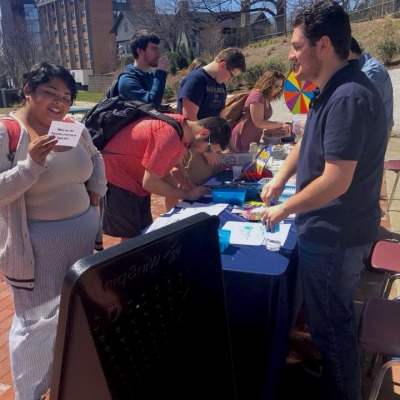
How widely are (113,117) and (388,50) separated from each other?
15.3m

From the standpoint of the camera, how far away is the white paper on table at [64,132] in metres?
1.60

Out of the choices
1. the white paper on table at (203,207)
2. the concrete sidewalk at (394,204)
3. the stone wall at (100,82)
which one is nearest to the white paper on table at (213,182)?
the white paper on table at (203,207)

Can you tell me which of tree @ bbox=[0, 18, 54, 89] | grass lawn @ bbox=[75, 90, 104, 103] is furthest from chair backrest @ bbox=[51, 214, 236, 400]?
tree @ bbox=[0, 18, 54, 89]

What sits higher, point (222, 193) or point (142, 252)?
point (142, 252)

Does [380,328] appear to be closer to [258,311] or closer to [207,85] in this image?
[258,311]

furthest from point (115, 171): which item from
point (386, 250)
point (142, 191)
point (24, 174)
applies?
point (386, 250)

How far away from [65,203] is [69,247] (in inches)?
7.9

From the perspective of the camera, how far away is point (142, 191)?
2.45 metres

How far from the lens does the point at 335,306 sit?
162 cm

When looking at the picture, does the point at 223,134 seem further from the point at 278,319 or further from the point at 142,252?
the point at 142,252

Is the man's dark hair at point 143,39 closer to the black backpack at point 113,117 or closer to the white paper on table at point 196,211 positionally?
the black backpack at point 113,117

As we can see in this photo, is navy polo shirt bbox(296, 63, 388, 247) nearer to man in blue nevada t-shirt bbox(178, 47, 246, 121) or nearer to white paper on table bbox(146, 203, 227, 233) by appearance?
white paper on table bbox(146, 203, 227, 233)

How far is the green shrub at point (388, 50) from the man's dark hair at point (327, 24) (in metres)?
15.3

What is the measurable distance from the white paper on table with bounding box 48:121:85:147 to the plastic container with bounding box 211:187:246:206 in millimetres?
1109
